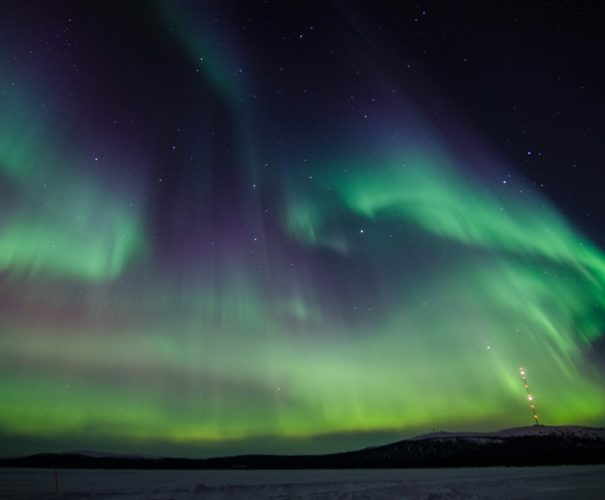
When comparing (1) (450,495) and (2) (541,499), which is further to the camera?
(1) (450,495)

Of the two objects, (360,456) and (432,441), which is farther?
(432,441)

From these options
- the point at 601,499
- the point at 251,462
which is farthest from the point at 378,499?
the point at 251,462

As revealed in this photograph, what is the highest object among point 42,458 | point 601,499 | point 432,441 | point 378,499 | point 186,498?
point 42,458

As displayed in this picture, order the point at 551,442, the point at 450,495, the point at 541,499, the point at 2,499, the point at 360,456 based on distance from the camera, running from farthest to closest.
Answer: the point at 360,456, the point at 551,442, the point at 2,499, the point at 450,495, the point at 541,499

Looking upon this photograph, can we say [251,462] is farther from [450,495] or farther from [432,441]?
[450,495]

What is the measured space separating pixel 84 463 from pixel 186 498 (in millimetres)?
141234

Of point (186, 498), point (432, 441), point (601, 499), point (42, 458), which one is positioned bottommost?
point (601, 499)

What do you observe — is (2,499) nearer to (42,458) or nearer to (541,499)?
(541,499)

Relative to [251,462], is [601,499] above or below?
below

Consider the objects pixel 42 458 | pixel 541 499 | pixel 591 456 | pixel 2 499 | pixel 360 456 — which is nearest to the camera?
pixel 541 499

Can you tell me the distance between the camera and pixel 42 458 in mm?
154500

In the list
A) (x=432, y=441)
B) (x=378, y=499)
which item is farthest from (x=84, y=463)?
(x=378, y=499)

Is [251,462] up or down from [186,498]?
up

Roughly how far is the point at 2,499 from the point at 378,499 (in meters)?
21.0
